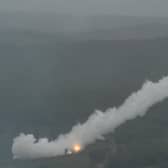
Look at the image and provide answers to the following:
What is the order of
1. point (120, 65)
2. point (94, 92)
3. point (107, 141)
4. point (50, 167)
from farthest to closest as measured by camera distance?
1. point (120, 65)
2. point (94, 92)
3. point (107, 141)
4. point (50, 167)

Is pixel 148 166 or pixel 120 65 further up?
pixel 120 65

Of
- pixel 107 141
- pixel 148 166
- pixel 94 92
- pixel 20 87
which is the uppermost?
pixel 20 87

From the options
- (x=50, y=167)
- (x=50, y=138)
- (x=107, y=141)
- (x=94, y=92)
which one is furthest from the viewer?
(x=94, y=92)

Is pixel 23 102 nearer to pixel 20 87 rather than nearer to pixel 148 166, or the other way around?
pixel 20 87

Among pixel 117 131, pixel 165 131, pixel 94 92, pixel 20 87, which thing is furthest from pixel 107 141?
pixel 20 87

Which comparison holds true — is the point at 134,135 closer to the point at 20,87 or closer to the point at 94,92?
the point at 94,92

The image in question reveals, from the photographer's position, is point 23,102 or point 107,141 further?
point 23,102

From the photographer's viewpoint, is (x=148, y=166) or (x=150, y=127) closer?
(x=148, y=166)

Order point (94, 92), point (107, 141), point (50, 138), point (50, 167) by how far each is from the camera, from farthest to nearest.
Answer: point (94, 92), point (50, 138), point (107, 141), point (50, 167)

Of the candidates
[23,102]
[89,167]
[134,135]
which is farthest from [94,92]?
[89,167]
